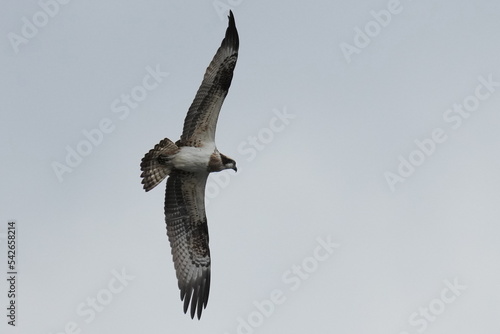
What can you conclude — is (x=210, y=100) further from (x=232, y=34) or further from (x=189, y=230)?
(x=189, y=230)

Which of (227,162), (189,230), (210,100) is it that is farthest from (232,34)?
(189,230)

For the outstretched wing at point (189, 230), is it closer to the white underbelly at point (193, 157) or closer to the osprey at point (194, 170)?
the osprey at point (194, 170)

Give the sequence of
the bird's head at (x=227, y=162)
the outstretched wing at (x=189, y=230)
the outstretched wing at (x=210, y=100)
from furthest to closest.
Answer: the outstretched wing at (x=189, y=230)
the bird's head at (x=227, y=162)
the outstretched wing at (x=210, y=100)

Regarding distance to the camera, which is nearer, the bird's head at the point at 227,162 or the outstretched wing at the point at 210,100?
the outstretched wing at the point at 210,100

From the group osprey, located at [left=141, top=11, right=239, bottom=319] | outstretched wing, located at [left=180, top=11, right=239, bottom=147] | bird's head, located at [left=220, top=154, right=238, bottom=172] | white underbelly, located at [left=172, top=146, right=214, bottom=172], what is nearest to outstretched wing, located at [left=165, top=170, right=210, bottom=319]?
osprey, located at [left=141, top=11, right=239, bottom=319]

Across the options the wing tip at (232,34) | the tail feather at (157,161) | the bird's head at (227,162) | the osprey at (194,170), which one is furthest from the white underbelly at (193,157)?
the wing tip at (232,34)

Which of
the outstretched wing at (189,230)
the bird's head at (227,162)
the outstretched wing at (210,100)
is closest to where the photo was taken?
the outstretched wing at (210,100)

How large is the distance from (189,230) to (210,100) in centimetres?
228

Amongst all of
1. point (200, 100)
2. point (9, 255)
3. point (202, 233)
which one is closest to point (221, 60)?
point (200, 100)

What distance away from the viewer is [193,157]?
27.5m

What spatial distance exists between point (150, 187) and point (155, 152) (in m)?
0.58

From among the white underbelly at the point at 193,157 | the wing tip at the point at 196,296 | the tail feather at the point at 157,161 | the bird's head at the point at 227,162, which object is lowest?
the wing tip at the point at 196,296

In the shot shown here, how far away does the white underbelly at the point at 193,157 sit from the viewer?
27.5 m

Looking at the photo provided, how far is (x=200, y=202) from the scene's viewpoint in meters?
28.0
